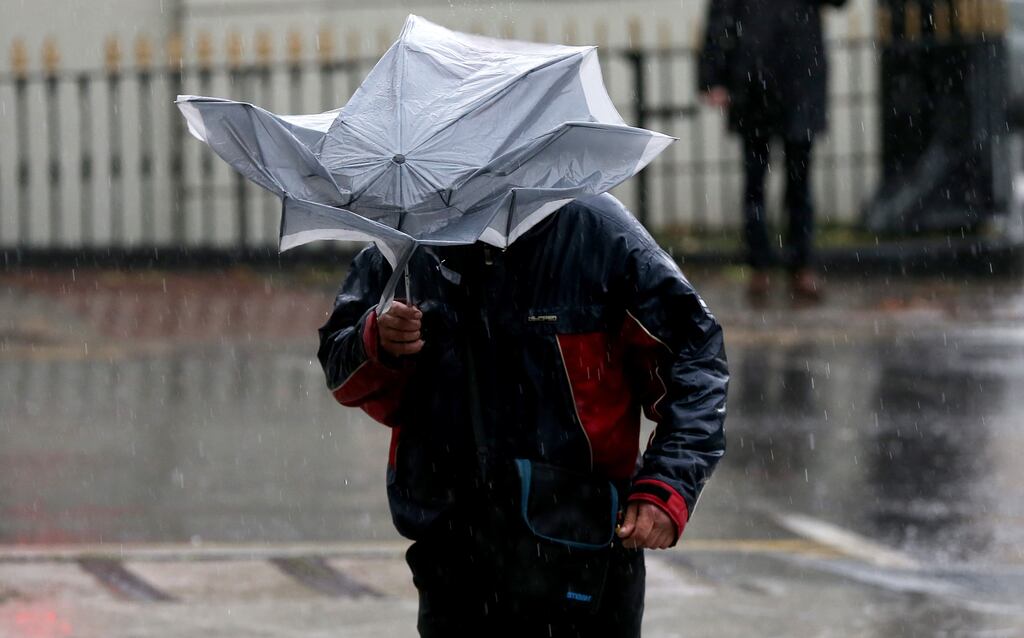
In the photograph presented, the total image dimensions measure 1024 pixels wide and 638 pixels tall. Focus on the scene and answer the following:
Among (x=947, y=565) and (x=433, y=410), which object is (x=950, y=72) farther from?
(x=433, y=410)

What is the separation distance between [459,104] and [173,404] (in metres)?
5.53

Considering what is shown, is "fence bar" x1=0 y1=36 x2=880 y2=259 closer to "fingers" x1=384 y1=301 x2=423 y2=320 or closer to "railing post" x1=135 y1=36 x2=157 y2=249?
"railing post" x1=135 y1=36 x2=157 y2=249

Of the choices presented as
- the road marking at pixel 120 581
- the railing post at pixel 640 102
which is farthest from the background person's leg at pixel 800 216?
the road marking at pixel 120 581

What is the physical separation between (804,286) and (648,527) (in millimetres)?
7876

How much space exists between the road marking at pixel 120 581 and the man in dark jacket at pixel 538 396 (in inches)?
76.1

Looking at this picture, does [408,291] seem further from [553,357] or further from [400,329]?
[553,357]

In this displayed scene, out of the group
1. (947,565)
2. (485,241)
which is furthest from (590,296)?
(947,565)

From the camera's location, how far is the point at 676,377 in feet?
11.0

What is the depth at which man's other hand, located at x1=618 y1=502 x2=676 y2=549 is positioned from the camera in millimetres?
3266

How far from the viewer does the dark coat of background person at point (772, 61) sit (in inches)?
420

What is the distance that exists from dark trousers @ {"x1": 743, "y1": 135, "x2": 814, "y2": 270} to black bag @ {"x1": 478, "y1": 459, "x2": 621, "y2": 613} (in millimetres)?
7676

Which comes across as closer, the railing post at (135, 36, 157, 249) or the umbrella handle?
the umbrella handle

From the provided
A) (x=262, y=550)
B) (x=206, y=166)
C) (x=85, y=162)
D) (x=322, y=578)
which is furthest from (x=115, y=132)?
(x=322, y=578)

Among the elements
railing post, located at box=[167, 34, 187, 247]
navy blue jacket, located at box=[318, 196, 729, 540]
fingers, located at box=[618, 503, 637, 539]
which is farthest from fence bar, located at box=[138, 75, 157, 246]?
fingers, located at box=[618, 503, 637, 539]
